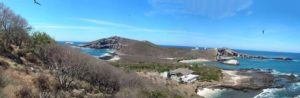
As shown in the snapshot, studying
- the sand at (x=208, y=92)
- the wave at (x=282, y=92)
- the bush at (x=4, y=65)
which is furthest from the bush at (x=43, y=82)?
the wave at (x=282, y=92)

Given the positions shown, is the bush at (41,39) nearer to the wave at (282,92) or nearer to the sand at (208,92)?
the sand at (208,92)

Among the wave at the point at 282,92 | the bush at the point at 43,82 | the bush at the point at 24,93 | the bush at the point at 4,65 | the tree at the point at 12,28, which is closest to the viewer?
the bush at the point at 24,93

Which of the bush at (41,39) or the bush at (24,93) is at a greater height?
the bush at (41,39)

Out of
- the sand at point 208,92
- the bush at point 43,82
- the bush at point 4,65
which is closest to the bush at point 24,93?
the bush at point 43,82

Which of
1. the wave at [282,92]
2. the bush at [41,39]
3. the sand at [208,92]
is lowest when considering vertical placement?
the sand at [208,92]

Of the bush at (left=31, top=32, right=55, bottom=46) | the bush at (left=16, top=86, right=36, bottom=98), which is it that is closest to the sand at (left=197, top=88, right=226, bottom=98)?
the bush at (left=31, top=32, right=55, bottom=46)

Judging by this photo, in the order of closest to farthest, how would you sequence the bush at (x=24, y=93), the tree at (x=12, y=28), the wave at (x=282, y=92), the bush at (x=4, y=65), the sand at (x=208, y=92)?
the bush at (x=24, y=93) → the bush at (x=4, y=65) → the tree at (x=12, y=28) → the sand at (x=208, y=92) → the wave at (x=282, y=92)

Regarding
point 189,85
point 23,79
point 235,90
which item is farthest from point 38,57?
point 235,90

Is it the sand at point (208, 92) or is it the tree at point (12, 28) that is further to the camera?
the sand at point (208, 92)

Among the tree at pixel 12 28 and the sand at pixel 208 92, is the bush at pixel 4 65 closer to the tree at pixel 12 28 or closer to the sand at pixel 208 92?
the tree at pixel 12 28

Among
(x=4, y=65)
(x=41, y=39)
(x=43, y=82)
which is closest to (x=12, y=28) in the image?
(x=41, y=39)

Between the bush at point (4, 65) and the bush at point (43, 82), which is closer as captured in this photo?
the bush at point (43, 82)
